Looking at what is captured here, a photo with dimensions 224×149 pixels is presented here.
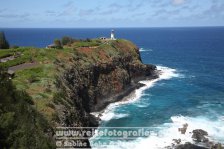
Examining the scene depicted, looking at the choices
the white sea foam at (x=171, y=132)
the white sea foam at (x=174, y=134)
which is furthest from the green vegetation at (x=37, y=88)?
the white sea foam at (x=174, y=134)

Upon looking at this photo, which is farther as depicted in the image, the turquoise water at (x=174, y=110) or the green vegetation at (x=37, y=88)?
the turquoise water at (x=174, y=110)

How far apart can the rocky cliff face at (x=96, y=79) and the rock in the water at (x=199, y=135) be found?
17400mm

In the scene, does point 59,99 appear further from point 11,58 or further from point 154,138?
point 11,58

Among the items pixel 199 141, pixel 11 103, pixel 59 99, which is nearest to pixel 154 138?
pixel 199 141

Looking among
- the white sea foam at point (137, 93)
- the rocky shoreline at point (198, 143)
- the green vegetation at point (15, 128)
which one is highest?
the green vegetation at point (15, 128)

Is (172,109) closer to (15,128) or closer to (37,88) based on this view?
(37,88)

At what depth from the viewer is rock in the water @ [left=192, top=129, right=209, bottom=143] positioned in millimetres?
51147

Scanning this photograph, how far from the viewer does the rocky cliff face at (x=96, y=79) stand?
1994 inches

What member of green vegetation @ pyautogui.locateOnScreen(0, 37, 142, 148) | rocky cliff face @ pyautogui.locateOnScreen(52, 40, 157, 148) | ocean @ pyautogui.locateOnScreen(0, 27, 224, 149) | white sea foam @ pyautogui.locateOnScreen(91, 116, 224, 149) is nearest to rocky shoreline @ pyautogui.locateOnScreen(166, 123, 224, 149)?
white sea foam @ pyautogui.locateOnScreen(91, 116, 224, 149)

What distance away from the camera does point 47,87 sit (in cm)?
4709

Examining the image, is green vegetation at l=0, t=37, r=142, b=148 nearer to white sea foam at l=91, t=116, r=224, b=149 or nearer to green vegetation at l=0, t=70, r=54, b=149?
green vegetation at l=0, t=70, r=54, b=149

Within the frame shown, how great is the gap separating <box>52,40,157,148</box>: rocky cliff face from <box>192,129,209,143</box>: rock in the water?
17.4m

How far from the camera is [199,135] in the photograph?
5175 cm

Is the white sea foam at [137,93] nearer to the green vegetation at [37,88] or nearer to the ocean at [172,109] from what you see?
the ocean at [172,109]
